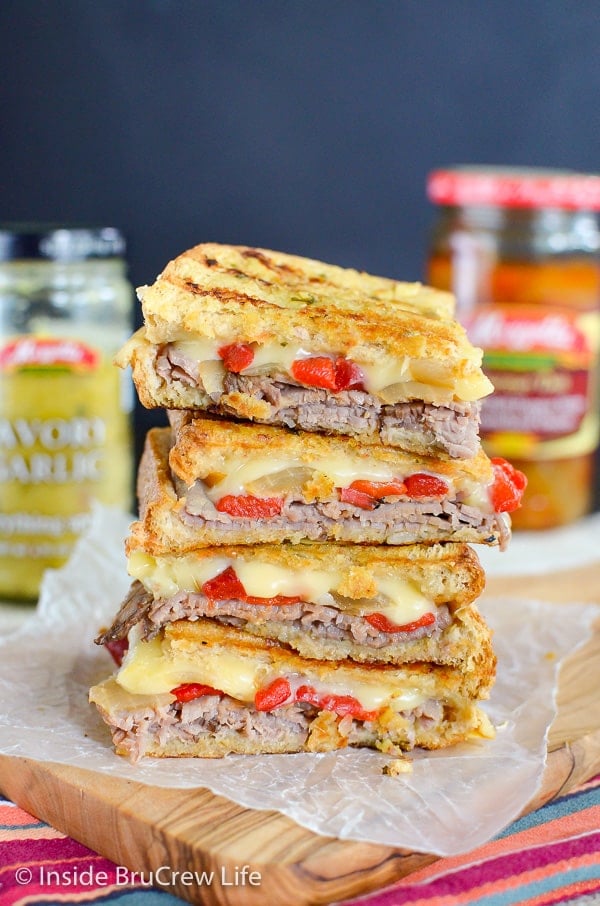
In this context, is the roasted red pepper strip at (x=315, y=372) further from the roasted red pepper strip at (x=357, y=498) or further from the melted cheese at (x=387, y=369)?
the roasted red pepper strip at (x=357, y=498)

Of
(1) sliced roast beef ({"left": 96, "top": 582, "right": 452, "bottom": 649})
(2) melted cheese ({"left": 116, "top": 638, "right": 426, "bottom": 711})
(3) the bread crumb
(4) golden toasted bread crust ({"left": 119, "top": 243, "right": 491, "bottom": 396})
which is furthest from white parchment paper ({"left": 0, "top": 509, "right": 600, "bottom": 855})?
(4) golden toasted bread crust ({"left": 119, "top": 243, "right": 491, "bottom": 396})

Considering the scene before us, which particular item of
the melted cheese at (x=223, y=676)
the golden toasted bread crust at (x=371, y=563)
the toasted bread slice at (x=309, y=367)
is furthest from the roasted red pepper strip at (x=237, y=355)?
the melted cheese at (x=223, y=676)

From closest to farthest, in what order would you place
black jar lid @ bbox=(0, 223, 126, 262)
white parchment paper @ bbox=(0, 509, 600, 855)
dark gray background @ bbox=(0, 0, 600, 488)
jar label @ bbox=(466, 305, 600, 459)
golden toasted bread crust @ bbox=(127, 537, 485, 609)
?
1. white parchment paper @ bbox=(0, 509, 600, 855)
2. golden toasted bread crust @ bbox=(127, 537, 485, 609)
3. black jar lid @ bbox=(0, 223, 126, 262)
4. jar label @ bbox=(466, 305, 600, 459)
5. dark gray background @ bbox=(0, 0, 600, 488)

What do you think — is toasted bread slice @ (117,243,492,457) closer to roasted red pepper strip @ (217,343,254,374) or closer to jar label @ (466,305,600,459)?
roasted red pepper strip @ (217,343,254,374)

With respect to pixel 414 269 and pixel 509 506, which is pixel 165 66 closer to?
pixel 414 269

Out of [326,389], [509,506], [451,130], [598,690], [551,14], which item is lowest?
[598,690]

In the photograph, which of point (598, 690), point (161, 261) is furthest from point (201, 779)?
point (161, 261)
